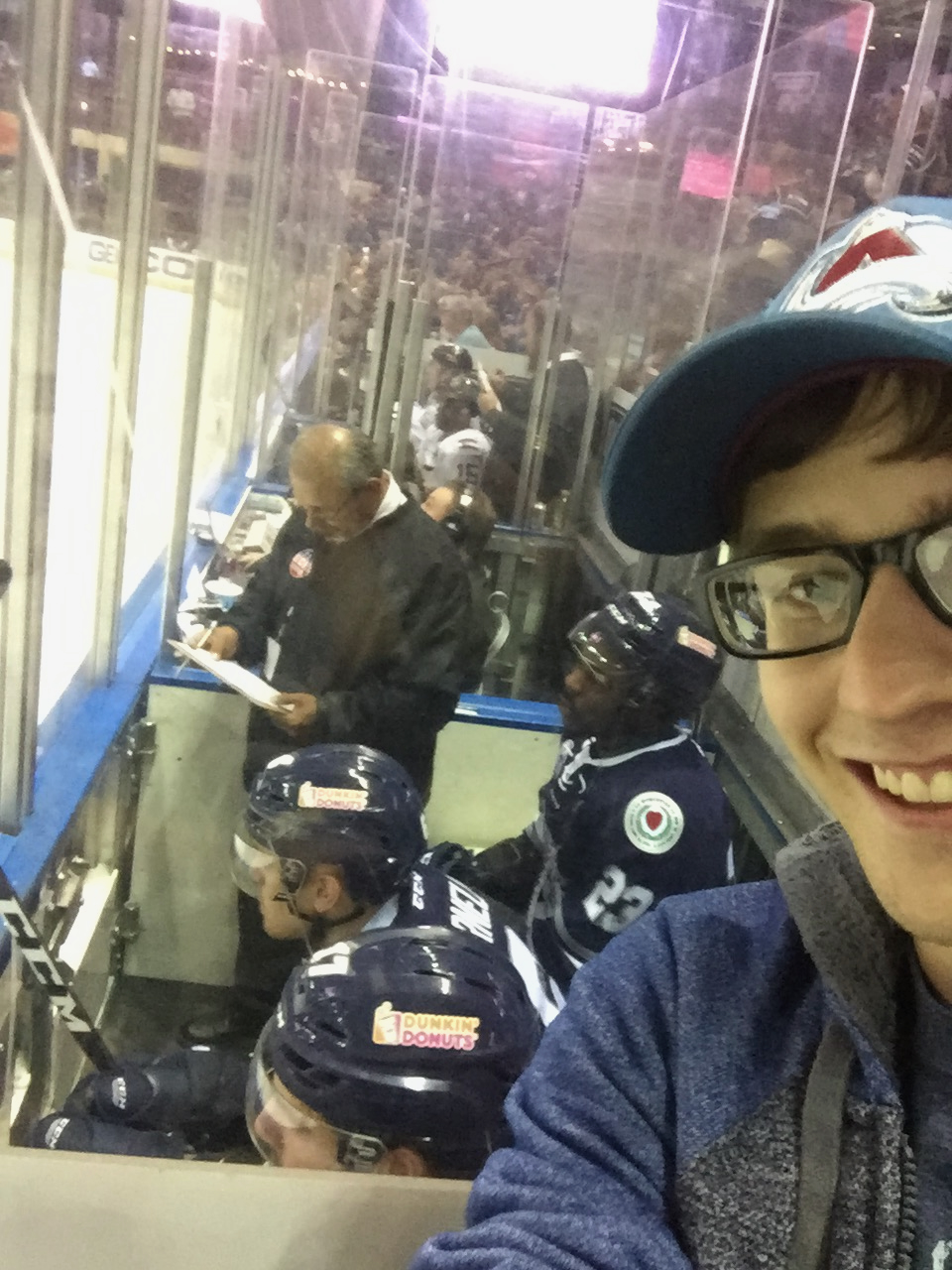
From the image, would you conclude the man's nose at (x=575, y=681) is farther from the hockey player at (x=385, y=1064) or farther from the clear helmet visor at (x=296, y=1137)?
the clear helmet visor at (x=296, y=1137)

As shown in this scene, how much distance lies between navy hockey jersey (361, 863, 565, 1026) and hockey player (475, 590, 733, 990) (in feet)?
0.57

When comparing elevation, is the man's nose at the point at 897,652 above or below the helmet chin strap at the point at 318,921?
above

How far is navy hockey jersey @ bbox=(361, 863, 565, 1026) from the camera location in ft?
4.18

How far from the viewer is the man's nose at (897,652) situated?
0.50m

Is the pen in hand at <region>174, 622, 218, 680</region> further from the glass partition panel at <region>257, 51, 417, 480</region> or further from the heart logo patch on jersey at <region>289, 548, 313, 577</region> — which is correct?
the glass partition panel at <region>257, 51, 417, 480</region>

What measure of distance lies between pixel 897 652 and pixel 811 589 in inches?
2.6

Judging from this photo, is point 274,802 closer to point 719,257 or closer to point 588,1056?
point 588,1056

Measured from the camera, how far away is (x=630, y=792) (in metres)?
1.65

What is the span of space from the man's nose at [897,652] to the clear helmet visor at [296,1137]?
0.70 m

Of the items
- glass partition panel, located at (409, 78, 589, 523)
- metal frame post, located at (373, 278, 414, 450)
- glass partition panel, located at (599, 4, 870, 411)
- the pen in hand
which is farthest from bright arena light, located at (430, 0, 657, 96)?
the pen in hand

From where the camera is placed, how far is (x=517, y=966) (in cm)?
126

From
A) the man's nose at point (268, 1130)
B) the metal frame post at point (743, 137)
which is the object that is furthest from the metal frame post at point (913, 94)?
the man's nose at point (268, 1130)

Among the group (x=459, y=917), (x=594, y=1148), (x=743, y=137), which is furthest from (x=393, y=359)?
(x=594, y=1148)

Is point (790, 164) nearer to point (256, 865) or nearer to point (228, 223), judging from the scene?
point (228, 223)
